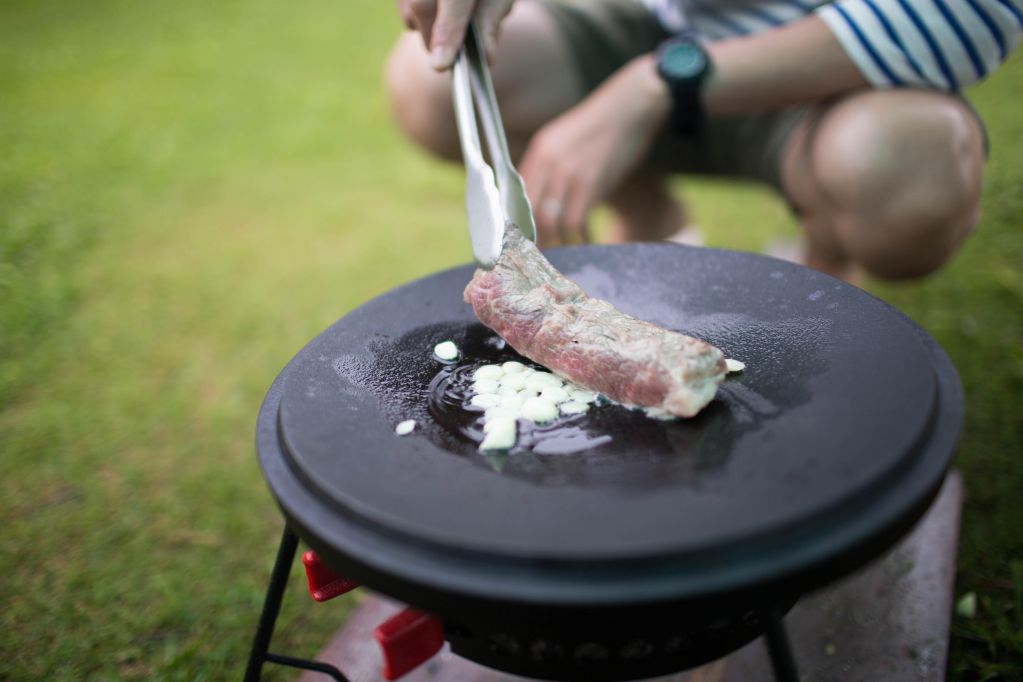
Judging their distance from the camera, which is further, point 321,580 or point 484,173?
point 484,173

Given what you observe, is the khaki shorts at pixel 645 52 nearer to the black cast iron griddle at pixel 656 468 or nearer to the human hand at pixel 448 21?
the human hand at pixel 448 21

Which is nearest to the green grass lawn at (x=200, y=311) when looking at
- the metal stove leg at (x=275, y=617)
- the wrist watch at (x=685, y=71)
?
the metal stove leg at (x=275, y=617)

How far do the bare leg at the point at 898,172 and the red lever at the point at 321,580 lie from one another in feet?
5.89

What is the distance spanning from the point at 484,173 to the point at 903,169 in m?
1.29

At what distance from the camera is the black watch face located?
7.85 feet

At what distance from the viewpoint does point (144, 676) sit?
2.03 meters

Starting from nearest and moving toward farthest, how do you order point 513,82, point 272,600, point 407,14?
point 272,600
point 407,14
point 513,82

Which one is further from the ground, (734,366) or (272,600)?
(734,366)

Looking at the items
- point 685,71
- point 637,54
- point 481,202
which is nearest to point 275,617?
point 481,202

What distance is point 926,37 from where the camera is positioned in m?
2.14

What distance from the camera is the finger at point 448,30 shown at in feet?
→ 6.07

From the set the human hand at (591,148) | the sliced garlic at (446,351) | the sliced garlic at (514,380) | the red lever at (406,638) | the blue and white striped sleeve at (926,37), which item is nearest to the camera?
the red lever at (406,638)

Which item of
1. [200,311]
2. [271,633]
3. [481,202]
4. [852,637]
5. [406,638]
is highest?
[481,202]

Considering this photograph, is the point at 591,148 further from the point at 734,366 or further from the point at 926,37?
the point at 734,366
